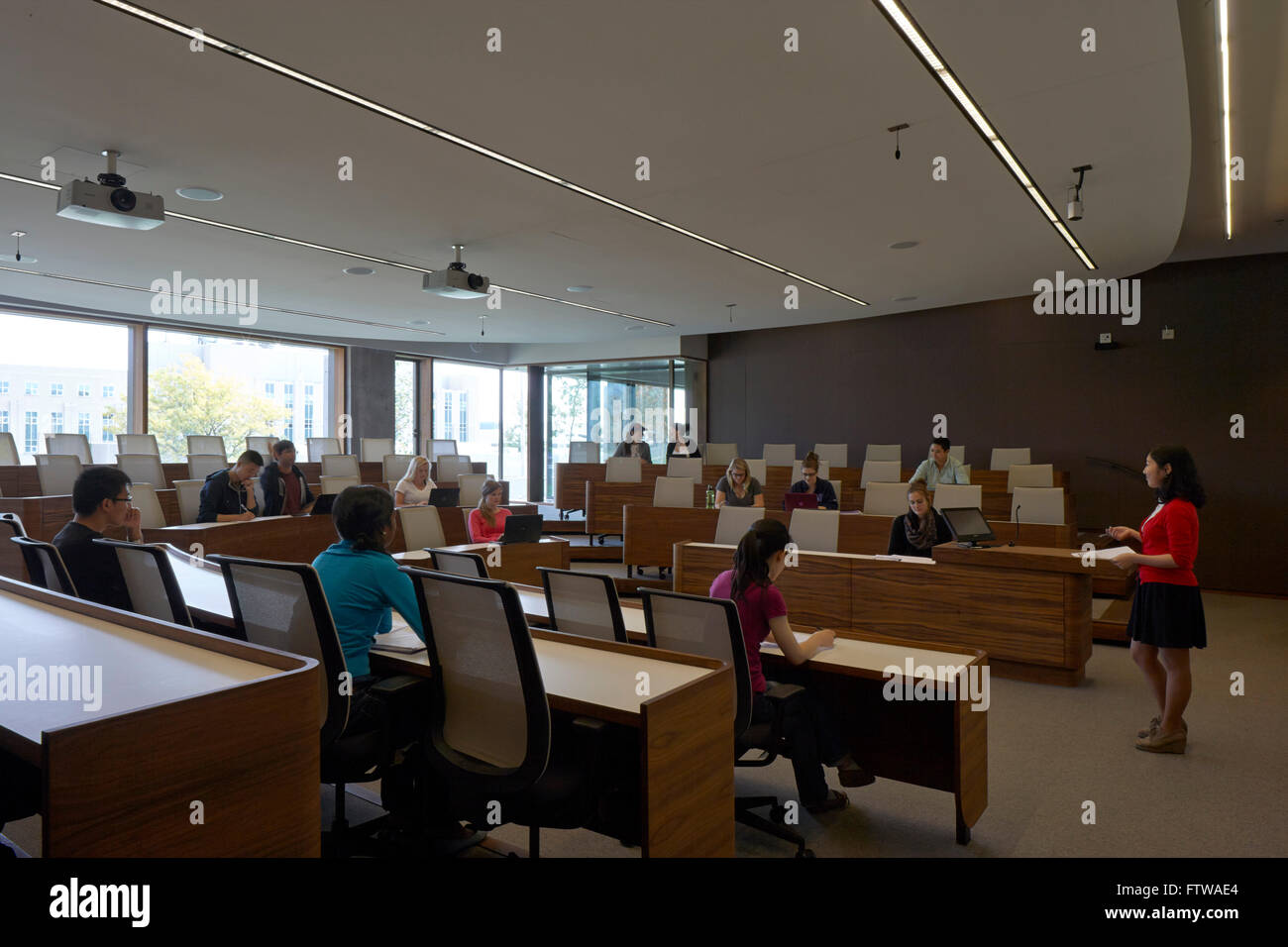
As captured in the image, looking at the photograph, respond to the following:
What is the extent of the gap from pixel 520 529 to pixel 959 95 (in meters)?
3.70

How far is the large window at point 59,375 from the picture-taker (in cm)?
924

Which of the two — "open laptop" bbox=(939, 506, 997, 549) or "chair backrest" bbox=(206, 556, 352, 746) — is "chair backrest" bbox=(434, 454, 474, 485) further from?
"chair backrest" bbox=(206, 556, 352, 746)

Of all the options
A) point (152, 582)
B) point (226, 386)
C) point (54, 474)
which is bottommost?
point (152, 582)

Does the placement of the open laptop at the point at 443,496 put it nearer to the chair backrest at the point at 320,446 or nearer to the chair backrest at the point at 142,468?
the chair backrest at the point at 142,468

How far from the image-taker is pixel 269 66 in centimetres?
364

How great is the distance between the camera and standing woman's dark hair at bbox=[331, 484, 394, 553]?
258 centimetres

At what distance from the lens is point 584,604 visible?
282cm

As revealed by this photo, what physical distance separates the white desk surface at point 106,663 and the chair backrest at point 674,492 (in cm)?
606

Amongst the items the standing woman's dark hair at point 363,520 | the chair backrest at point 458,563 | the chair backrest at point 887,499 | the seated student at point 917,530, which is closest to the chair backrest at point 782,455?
the chair backrest at point 887,499

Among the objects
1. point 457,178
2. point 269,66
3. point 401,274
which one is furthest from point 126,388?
point 269,66

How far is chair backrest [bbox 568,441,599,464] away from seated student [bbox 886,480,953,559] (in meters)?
6.17

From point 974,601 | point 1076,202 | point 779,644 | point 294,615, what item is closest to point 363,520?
point 294,615

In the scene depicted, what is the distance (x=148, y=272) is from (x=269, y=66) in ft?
16.8

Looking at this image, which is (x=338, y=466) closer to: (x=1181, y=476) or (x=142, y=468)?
(x=142, y=468)
